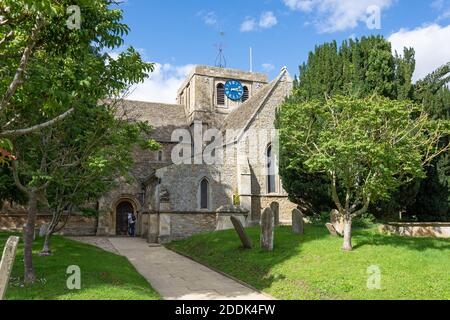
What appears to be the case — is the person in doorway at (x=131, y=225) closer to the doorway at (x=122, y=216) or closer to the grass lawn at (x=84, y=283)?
the doorway at (x=122, y=216)

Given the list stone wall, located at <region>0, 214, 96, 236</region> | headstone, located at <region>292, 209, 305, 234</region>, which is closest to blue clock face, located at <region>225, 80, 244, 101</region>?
stone wall, located at <region>0, 214, 96, 236</region>

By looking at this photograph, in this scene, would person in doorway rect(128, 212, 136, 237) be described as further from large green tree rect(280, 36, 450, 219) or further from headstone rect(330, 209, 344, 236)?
headstone rect(330, 209, 344, 236)

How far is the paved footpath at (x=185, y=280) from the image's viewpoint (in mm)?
9445

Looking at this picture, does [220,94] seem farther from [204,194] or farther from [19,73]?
[19,73]

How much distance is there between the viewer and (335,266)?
11.0 m

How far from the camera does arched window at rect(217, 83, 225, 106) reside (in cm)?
3838

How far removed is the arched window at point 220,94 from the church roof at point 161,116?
3.75 metres

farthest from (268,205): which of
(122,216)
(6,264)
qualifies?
(6,264)

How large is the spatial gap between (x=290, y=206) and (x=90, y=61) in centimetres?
2005

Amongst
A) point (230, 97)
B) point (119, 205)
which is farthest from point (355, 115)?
point (230, 97)

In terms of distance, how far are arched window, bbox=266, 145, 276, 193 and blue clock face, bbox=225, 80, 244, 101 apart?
12.9 m

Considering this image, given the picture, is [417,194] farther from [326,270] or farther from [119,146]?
[119,146]

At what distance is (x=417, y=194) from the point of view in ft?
68.9

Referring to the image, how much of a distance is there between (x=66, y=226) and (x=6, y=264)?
23.3m
